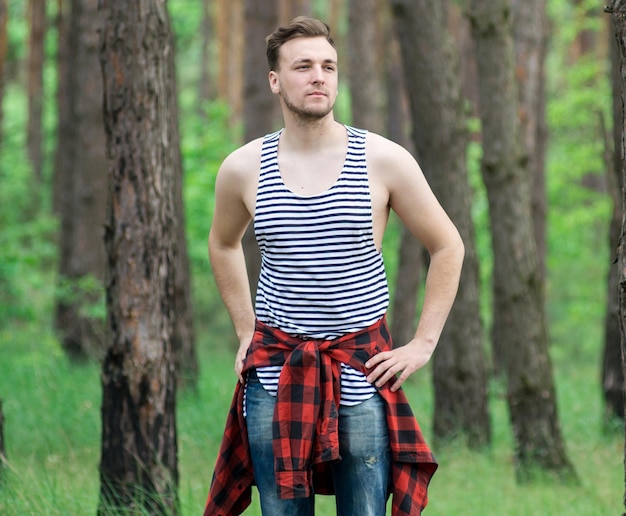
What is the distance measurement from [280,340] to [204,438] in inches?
164

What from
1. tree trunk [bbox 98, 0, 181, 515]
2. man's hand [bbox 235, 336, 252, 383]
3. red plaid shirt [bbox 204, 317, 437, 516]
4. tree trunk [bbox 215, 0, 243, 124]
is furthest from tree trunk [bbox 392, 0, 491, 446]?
tree trunk [bbox 215, 0, 243, 124]

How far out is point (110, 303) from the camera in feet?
16.7

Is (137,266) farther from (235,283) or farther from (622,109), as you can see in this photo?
(622,109)

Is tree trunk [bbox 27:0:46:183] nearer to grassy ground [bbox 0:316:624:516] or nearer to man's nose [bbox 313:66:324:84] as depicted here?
grassy ground [bbox 0:316:624:516]

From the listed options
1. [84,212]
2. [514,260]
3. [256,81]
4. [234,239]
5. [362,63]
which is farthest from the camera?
[362,63]

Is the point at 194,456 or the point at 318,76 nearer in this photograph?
the point at 318,76

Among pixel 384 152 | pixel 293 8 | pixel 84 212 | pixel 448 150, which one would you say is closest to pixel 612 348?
pixel 448 150

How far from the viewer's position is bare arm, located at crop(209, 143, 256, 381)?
145 inches

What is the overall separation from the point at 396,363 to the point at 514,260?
4020 mm

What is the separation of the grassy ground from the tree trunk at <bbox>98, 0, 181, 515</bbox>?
26 cm

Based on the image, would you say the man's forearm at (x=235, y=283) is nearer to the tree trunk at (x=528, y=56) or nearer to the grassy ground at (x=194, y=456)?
the grassy ground at (x=194, y=456)

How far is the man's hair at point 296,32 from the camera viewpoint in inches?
138

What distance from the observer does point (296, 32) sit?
3521 millimetres

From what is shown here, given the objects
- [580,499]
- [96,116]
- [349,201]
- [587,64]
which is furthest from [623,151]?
[587,64]
